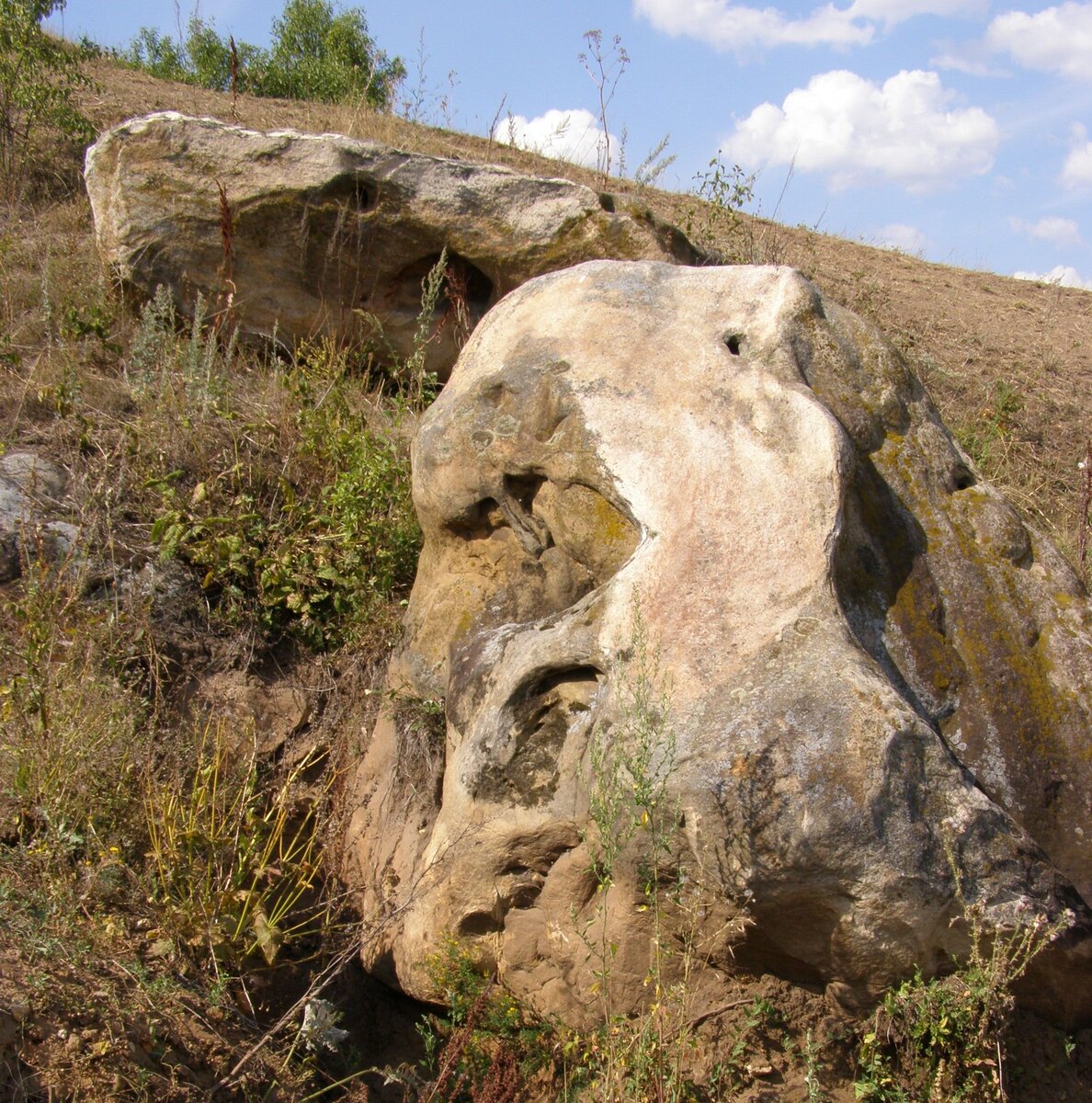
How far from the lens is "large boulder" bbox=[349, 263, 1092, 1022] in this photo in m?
2.66

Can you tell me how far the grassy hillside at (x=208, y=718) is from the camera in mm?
2744

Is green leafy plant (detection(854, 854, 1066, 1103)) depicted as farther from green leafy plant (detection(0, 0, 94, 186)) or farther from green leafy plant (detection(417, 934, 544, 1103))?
green leafy plant (detection(0, 0, 94, 186))

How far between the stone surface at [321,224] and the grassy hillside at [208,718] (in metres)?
0.35

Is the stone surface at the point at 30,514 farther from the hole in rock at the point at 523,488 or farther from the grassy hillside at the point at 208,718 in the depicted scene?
the hole in rock at the point at 523,488

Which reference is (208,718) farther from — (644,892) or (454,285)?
(454,285)

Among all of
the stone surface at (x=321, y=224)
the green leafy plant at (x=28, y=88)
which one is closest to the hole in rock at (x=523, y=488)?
the stone surface at (x=321, y=224)

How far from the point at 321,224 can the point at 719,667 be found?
4098 millimetres

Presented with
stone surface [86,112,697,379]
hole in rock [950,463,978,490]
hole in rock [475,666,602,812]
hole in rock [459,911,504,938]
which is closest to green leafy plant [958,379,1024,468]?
stone surface [86,112,697,379]

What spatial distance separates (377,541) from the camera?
4.52 meters

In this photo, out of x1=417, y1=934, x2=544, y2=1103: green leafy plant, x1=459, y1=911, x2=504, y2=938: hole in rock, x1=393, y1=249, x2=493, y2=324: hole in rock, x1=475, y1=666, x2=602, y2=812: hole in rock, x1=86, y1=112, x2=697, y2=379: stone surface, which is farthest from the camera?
x1=393, y1=249, x2=493, y2=324: hole in rock

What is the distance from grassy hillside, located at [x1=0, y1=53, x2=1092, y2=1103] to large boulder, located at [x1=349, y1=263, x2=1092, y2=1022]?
8.2 inches

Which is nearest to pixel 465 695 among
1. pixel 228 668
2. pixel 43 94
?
pixel 228 668

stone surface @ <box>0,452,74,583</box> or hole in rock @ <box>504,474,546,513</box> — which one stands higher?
hole in rock @ <box>504,474,546,513</box>

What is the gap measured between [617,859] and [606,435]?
1273mm
